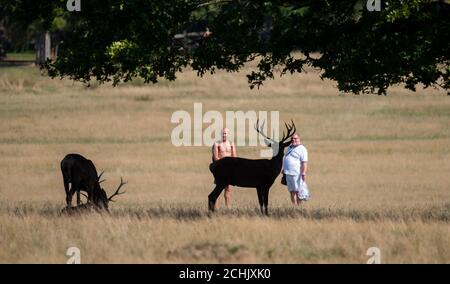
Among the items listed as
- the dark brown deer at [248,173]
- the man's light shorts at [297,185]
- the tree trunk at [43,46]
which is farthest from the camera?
the tree trunk at [43,46]

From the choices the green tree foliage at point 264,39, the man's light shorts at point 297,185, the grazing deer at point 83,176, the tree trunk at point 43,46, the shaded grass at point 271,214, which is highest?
the tree trunk at point 43,46

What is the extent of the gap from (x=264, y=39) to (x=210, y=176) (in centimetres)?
1511

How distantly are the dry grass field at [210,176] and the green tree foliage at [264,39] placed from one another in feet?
8.86

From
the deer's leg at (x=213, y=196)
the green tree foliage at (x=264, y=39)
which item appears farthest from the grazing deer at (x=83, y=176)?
the deer's leg at (x=213, y=196)

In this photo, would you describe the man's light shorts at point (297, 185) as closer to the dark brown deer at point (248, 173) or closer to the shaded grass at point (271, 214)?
the shaded grass at point (271, 214)

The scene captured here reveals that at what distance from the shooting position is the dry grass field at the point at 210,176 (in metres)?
16.0

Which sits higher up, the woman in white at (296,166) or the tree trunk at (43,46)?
the tree trunk at (43,46)

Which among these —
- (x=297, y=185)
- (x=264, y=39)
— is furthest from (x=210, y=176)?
(x=264, y=39)

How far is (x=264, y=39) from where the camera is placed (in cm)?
2027

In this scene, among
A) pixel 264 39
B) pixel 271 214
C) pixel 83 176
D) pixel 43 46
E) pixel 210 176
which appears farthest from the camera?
pixel 43 46

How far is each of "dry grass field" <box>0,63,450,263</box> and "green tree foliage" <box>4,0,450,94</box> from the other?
2701 mm

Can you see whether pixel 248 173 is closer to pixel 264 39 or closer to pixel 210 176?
pixel 264 39
